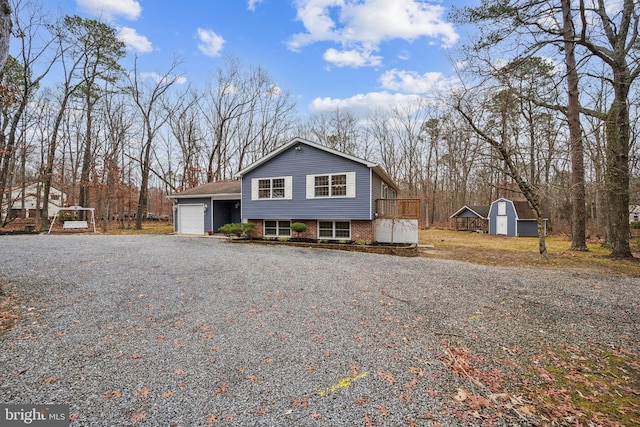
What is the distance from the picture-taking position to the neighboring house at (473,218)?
27.1 meters

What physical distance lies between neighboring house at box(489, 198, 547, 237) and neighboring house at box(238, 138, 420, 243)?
14.7m

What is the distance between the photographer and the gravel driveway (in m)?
2.59

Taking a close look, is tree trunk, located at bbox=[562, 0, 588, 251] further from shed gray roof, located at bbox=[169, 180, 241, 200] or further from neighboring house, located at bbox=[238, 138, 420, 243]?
shed gray roof, located at bbox=[169, 180, 241, 200]

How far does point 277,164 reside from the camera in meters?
14.5

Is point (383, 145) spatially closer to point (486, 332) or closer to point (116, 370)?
point (486, 332)

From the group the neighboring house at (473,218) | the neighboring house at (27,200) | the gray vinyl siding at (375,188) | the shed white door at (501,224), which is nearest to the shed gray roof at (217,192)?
the gray vinyl siding at (375,188)

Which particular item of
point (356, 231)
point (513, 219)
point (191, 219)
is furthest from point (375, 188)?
point (513, 219)

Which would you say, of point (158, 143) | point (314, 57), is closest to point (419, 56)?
point (314, 57)

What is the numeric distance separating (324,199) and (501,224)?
18.7 meters

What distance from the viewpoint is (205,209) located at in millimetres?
16922

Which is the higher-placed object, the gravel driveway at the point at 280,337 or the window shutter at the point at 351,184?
the window shutter at the point at 351,184

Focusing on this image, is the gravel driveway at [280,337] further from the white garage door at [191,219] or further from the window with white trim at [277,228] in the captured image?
the white garage door at [191,219]

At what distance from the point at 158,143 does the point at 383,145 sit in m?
23.8

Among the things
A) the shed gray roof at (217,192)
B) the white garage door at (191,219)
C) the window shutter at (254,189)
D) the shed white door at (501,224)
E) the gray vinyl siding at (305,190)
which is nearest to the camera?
the gray vinyl siding at (305,190)
